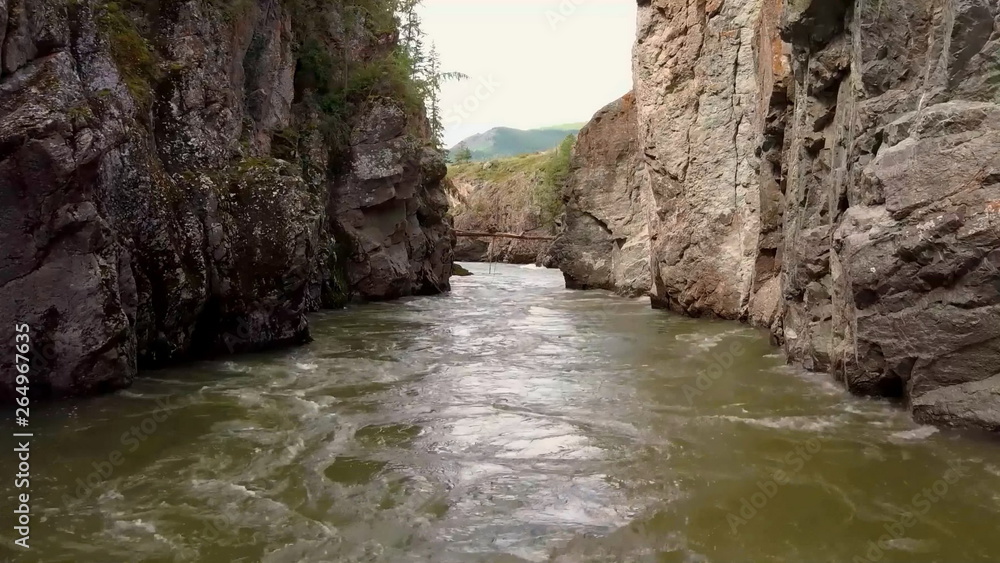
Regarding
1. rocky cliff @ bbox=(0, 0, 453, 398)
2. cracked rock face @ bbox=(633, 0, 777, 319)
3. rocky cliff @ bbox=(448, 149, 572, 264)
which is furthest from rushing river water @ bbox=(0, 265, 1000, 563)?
rocky cliff @ bbox=(448, 149, 572, 264)

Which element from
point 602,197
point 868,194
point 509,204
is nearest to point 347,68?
point 602,197

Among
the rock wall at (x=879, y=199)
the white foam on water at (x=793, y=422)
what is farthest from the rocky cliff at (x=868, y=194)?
the white foam on water at (x=793, y=422)

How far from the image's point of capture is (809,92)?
8.79 meters

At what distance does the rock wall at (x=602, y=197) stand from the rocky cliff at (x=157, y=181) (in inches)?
350

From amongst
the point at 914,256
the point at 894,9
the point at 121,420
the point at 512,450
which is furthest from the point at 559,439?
the point at 894,9

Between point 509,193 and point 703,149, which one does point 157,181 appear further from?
point 509,193

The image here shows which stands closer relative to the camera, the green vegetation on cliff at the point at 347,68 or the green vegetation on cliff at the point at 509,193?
the green vegetation on cliff at the point at 347,68

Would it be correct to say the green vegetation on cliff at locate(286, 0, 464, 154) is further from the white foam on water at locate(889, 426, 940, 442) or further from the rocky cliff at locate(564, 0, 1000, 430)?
the white foam on water at locate(889, 426, 940, 442)

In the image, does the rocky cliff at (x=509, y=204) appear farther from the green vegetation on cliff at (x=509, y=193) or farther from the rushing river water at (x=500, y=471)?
the rushing river water at (x=500, y=471)

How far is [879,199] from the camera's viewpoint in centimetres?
644

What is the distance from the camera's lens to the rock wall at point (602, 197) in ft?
72.3

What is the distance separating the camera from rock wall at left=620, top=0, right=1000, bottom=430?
5598mm

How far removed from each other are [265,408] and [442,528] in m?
3.26

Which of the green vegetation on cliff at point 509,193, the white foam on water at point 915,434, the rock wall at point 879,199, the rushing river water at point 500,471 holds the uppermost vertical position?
the green vegetation on cliff at point 509,193
